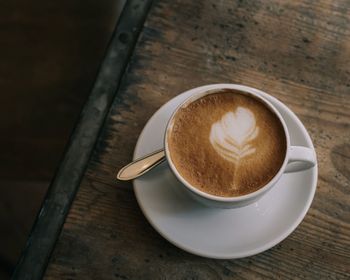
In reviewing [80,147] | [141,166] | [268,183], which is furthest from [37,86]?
[268,183]

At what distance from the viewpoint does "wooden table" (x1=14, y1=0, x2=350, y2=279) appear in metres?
0.65

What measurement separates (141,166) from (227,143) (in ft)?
0.40

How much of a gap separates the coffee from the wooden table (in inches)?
4.5

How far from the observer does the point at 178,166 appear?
610mm

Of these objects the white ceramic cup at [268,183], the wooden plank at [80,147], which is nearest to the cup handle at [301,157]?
the white ceramic cup at [268,183]

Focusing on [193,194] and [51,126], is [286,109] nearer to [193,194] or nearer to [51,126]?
[193,194]

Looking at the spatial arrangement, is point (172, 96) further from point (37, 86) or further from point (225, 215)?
point (37, 86)

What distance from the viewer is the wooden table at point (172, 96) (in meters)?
0.65

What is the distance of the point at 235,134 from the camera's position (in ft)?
2.05

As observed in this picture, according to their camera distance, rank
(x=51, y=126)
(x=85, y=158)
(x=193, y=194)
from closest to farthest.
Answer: (x=193, y=194) < (x=85, y=158) < (x=51, y=126)

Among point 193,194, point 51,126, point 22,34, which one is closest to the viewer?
point 193,194

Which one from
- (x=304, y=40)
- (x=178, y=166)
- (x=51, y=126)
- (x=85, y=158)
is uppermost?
(x=304, y=40)

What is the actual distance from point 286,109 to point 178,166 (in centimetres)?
19

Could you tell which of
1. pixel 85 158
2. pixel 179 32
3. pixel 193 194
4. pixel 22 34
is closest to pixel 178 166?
pixel 193 194
